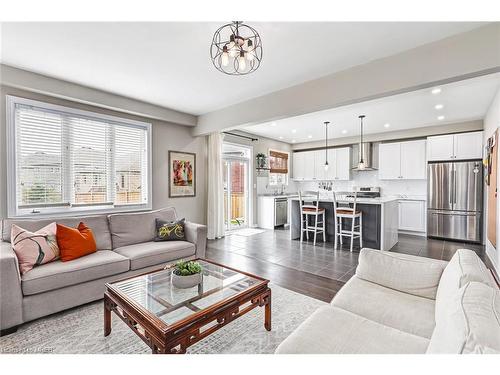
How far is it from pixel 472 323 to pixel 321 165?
7.02 meters

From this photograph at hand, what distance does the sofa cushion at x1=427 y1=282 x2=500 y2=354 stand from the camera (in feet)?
2.45

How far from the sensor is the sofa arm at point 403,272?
1.72m

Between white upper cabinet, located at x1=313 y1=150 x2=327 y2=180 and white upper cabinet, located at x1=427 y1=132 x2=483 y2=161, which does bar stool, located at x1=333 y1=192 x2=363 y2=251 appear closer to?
white upper cabinet, located at x1=427 y1=132 x2=483 y2=161

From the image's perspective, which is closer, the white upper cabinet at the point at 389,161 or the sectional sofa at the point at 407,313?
the sectional sofa at the point at 407,313

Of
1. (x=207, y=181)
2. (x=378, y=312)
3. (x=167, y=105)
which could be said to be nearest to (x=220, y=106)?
(x=167, y=105)

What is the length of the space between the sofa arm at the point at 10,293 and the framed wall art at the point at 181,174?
279 cm

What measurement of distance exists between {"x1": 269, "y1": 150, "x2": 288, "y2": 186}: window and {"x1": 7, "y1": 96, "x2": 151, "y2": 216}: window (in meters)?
3.96

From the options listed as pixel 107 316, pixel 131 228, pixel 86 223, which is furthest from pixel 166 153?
pixel 107 316

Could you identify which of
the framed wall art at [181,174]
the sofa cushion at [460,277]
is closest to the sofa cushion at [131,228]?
the framed wall art at [181,174]

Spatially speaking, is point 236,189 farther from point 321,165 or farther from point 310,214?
point 321,165

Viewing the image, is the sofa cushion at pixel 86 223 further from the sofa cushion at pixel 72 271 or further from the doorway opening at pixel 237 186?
the doorway opening at pixel 237 186

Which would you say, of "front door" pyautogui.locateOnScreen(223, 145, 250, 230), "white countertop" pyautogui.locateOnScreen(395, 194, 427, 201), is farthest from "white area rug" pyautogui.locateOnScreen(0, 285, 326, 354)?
"white countertop" pyautogui.locateOnScreen(395, 194, 427, 201)

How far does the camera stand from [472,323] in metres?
0.83
